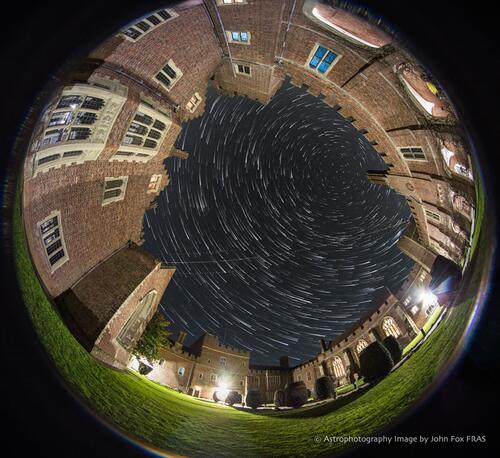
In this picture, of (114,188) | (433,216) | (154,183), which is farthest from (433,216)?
(114,188)

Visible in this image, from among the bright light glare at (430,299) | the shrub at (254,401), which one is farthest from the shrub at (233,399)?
the bright light glare at (430,299)

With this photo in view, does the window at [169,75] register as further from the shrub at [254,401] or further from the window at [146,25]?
the shrub at [254,401]

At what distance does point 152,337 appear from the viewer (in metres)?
18.9

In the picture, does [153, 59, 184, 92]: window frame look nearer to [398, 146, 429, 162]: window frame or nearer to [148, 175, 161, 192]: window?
[148, 175, 161, 192]: window

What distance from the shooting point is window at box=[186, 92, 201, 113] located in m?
19.8

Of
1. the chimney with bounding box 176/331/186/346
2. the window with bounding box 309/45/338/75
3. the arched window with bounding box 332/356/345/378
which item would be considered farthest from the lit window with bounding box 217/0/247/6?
the arched window with bounding box 332/356/345/378

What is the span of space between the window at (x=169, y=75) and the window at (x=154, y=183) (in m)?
7.95

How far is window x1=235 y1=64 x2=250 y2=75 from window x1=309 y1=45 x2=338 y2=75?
5.26 m

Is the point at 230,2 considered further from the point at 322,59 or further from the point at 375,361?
the point at 375,361

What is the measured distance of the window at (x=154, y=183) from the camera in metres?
22.0

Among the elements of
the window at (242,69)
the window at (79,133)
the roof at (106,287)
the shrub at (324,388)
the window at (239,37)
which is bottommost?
the shrub at (324,388)

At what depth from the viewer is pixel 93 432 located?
286 cm

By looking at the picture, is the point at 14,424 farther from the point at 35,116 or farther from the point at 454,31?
the point at 454,31

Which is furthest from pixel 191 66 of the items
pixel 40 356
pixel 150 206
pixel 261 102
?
pixel 40 356
